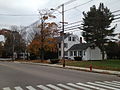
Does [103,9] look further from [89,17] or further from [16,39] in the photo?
[16,39]

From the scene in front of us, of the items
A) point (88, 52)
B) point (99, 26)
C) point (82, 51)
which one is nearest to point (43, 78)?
point (99, 26)

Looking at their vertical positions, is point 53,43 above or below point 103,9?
below

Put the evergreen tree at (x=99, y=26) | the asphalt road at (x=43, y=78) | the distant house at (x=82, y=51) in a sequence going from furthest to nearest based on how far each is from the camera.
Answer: the distant house at (x=82, y=51)
the evergreen tree at (x=99, y=26)
the asphalt road at (x=43, y=78)

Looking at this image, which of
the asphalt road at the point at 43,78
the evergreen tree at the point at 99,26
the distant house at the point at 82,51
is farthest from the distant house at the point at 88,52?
the asphalt road at the point at 43,78

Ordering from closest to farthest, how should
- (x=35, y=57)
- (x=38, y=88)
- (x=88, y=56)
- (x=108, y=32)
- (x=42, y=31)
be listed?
(x=38, y=88), (x=42, y=31), (x=108, y=32), (x=88, y=56), (x=35, y=57)

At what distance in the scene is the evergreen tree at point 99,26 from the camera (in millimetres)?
58056

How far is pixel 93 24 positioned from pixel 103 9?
6.63 m

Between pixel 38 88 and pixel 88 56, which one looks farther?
pixel 88 56

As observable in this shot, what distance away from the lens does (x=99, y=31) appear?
59.4 metres

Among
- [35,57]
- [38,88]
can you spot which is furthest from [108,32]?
[38,88]

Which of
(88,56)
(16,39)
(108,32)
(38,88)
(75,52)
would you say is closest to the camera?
(38,88)

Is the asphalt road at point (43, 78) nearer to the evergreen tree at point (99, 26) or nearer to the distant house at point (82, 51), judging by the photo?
the evergreen tree at point (99, 26)

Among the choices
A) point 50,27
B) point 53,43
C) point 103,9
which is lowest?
point 53,43

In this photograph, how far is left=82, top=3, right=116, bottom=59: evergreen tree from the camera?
5806 cm
